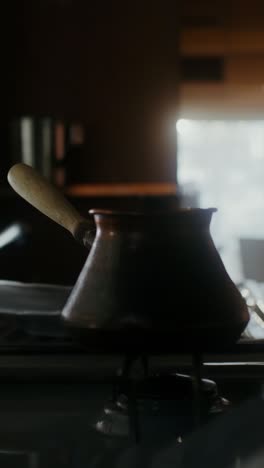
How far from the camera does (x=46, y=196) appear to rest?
2.46 feet

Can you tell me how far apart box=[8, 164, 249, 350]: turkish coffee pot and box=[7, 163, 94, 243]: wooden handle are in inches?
2.9

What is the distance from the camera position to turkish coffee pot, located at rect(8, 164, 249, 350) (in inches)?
24.9

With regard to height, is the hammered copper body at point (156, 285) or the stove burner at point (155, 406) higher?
the hammered copper body at point (156, 285)

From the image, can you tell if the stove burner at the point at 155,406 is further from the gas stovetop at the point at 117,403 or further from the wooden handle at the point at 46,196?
the wooden handle at the point at 46,196

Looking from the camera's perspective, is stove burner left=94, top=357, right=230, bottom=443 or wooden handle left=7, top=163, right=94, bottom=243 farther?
wooden handle left=7, top=163, right=94, bottom=243

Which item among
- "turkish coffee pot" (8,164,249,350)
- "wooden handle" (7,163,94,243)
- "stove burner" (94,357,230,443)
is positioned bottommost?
"stove burner" (94,357,230,443)

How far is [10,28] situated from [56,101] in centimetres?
50

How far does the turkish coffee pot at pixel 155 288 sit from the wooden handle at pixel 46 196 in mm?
74

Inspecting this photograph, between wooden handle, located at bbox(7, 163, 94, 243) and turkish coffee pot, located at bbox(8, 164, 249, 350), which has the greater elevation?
wooden handle, located at bbox(7, 163, 94, 243)

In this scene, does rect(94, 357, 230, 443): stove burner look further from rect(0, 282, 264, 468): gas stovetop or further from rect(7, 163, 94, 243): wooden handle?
rect(7, 163, 94, 243): wooden handle

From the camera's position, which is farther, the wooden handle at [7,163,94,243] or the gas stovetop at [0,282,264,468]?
the wooden handle at [7,163,94,243]

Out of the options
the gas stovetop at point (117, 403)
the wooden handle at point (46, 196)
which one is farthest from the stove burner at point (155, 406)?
the wooden handle at point (46, 196)

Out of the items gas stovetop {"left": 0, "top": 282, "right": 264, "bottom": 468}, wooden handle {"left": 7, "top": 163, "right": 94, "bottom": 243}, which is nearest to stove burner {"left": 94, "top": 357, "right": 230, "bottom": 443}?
gas stovetop {"left": 0, "top": 282, "right": 264, "bottom": 468}

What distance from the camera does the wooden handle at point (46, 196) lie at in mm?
747
